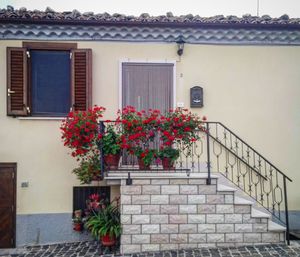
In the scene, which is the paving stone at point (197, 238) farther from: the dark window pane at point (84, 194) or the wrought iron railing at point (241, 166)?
the dark window pane at point (84, 194)

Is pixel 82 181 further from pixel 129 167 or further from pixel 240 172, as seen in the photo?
pixel 240 172

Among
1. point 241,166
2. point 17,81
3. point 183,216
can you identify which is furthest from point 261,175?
point 17,81

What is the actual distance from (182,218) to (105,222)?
176cm

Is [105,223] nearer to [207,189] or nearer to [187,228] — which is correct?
[187,228]

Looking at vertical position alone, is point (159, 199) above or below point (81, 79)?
below

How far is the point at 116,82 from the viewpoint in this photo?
7613mm

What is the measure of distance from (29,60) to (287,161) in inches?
291

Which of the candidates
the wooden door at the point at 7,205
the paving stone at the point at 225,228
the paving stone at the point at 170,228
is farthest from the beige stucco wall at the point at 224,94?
the paving stone at the point at 225,228

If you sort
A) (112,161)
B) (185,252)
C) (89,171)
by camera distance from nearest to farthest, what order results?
(185,252)
(112,161)
(89,171)

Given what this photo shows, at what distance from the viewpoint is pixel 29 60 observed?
752cm

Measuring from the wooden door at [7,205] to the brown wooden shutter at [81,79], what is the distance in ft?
7.86

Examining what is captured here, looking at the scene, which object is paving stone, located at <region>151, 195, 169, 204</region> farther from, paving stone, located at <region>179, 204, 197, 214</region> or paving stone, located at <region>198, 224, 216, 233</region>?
paving stone, located at <region>198, 224, 216, 233</region>

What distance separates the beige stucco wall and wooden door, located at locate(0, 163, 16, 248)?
752 mm

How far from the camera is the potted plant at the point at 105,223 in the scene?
6297mm
